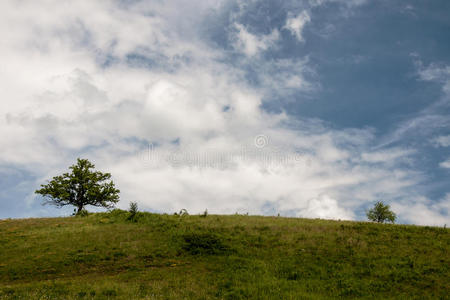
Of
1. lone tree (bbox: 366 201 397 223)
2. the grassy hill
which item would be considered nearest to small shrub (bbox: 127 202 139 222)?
the grassy hill

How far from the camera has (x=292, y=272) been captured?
18.1m

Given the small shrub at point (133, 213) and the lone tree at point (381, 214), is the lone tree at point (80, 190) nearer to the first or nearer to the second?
the small shrub at point (133, 213)

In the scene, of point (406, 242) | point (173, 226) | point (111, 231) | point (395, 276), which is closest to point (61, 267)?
point (111, 231)

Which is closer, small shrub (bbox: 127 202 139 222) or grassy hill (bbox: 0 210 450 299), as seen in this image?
grassy hill (bbox: 0 210 450 299)

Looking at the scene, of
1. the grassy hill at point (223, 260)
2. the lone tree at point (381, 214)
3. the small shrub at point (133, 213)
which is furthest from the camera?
the lone tree at point (381, 214)

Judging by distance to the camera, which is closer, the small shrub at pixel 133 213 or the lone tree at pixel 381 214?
the small shrub at pixel 133 213

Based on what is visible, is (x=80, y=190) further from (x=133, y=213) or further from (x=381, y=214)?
(x=381, y=214)

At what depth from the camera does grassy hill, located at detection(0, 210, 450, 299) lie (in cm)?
1591

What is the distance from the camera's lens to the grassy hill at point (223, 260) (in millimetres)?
15906

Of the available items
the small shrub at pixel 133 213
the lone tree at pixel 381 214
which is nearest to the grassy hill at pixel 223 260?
the small shrub at pixel 133 213

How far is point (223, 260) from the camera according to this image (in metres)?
20.3

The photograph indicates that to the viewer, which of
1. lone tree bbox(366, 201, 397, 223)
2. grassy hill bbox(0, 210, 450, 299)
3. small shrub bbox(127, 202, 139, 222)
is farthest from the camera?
lone tree bbox(366, 201, 397, 223)

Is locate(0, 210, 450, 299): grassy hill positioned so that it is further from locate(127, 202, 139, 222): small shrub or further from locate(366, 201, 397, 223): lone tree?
locate(366, 201, 397, 223): lone tree

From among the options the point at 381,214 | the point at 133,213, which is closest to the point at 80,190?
the point at 133,213
